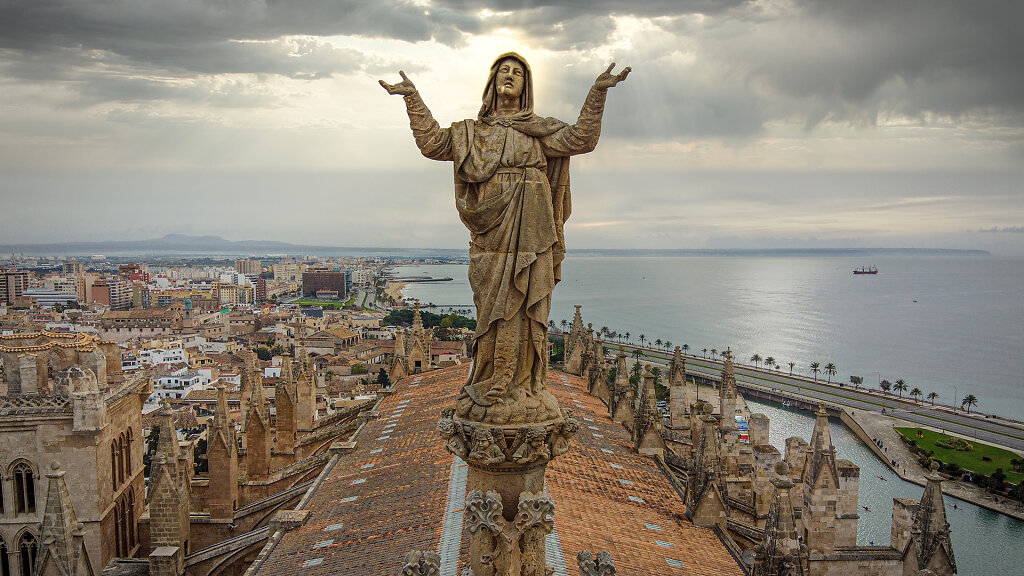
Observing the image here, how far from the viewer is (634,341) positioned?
489ft

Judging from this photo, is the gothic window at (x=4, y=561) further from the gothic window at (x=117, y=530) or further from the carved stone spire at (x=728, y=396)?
the carved stone spire at (x=728, y=396)

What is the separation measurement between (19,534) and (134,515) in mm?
3520

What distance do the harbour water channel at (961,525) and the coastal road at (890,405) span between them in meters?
8.27

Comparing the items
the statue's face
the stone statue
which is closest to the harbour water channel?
the stone statue

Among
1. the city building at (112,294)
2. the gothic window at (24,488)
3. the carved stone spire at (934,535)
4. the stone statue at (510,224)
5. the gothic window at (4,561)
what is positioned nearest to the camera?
the stone statue at (510,224)

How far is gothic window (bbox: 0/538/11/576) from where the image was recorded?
66.8 ft

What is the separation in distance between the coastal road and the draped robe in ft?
212

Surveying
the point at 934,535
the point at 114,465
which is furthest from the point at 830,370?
the point at 114,465

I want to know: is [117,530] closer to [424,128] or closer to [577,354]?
[577,354]

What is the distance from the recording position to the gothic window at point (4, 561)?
20.4 m

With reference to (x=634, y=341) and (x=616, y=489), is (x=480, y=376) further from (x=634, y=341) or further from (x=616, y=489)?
(x=634, y=341)

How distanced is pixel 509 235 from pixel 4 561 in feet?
73.0

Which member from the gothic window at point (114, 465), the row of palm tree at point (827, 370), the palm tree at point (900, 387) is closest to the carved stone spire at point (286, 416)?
the gothic window at point (114, 465)

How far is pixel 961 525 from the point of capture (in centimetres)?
4791
